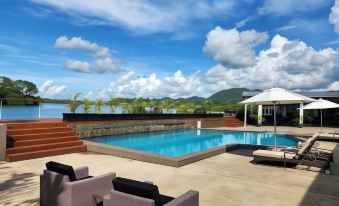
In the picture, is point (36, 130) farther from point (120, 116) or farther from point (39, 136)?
point (120, 116)

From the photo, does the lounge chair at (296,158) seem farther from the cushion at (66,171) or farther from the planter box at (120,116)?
the planter box at (120,116)

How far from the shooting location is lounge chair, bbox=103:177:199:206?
3146 millimetres

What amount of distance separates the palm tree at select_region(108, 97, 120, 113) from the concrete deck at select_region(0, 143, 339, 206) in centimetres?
1139

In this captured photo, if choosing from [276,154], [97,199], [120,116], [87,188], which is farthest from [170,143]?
[87,188]

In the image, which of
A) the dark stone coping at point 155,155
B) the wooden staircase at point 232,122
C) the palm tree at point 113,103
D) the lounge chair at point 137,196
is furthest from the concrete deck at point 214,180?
the wooden staircase at point 232,122

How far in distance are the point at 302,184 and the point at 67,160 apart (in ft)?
21.4

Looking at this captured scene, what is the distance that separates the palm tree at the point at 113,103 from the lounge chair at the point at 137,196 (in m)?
17.0

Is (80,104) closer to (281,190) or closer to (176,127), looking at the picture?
(176,127)

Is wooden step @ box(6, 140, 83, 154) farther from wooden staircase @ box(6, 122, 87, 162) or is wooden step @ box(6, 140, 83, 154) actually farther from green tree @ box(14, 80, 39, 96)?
green tree @ box(14, 80, 39, 96)

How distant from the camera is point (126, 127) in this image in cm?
1941

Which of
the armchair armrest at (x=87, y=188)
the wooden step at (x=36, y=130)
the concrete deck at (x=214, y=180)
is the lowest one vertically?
the concrete deck at (x=214, y=180)

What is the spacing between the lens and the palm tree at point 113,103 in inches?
797

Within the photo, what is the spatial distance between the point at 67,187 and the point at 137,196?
1.27 metres

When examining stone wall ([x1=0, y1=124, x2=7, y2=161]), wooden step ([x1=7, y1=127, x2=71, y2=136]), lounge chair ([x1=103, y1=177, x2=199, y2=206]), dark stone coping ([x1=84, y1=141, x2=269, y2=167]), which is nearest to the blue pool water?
dark stone coping ([x1=84, y1=141, x2=269, y2=167])
